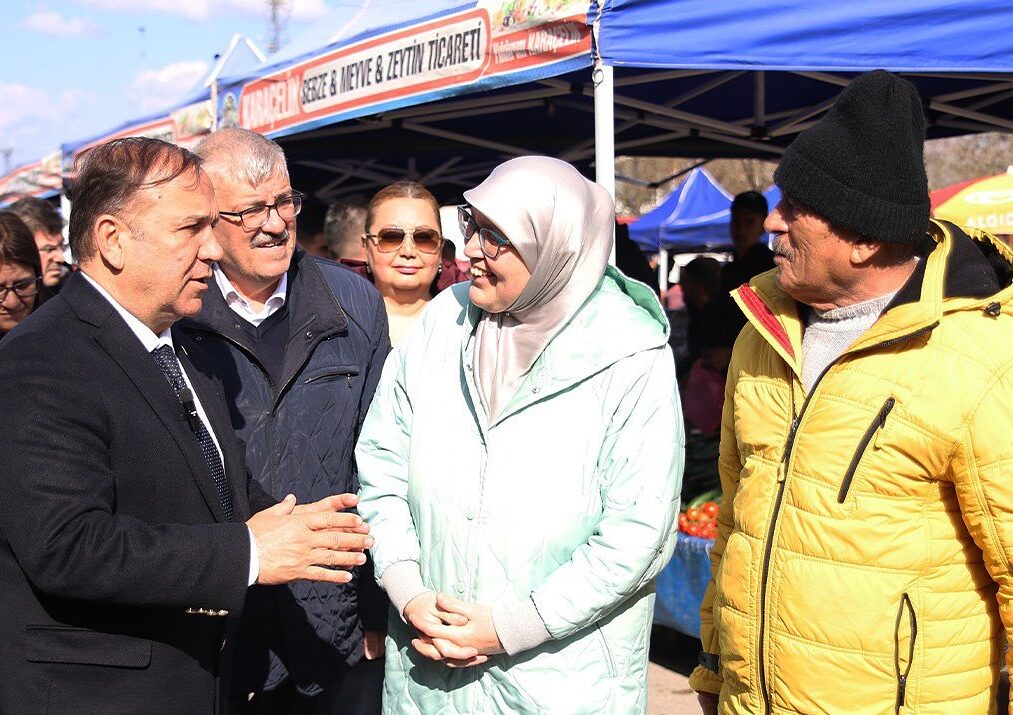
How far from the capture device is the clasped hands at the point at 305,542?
76.6 inches

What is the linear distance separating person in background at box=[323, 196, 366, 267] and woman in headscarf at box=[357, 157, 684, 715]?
2.75 meters

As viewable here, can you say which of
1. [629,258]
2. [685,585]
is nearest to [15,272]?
[685,585]

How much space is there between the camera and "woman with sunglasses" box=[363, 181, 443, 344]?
3486 mm

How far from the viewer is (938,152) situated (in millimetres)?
25203

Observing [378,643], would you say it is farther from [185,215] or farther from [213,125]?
[213,125]

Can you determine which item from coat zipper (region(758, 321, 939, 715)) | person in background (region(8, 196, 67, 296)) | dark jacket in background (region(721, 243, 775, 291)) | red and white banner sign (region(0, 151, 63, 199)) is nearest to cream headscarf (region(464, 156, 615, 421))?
coat zipper (region(758, 321, 939, 715))

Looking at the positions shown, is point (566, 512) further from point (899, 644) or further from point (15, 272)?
point (15, 272)

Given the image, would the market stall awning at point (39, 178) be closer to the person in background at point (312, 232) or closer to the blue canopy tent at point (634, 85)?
the blue canopy tent at point (634, 85)

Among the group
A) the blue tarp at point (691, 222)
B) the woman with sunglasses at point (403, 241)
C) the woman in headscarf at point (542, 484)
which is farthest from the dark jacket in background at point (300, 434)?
the blue tarp at point (691, 222)

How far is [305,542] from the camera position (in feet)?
6.51

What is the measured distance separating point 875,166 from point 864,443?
51cm

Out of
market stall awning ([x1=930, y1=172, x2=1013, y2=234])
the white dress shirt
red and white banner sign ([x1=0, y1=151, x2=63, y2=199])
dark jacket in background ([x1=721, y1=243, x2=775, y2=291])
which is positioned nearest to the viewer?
the white dress shirt

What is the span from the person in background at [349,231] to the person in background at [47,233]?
135 centimetres

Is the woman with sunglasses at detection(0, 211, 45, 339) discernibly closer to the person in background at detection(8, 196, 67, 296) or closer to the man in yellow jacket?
the person in background at detection(8, 196, 67, 296)
